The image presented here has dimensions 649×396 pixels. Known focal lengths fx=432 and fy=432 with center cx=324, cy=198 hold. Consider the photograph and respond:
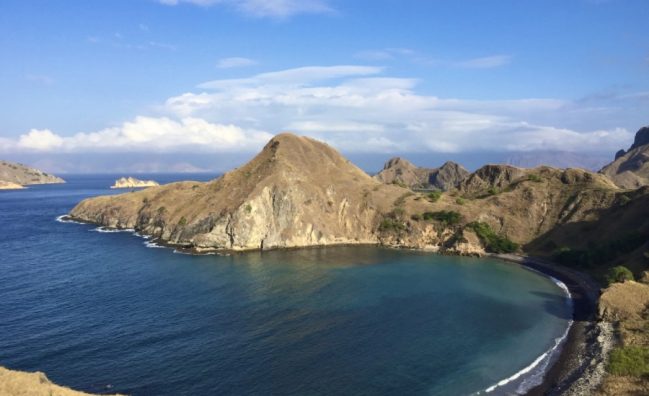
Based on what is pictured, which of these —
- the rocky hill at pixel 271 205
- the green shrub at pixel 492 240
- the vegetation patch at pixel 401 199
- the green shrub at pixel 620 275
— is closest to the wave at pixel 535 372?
the green shrub at pixel 620 275

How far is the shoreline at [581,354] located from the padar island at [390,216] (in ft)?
3.57

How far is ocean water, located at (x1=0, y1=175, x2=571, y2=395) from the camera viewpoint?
45.1m

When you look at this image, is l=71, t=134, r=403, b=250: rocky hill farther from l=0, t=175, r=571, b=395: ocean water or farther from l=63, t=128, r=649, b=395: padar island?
l=0, t=175, r=571, b=395: ocean water

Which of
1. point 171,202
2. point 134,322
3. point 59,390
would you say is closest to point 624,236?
point 134,322

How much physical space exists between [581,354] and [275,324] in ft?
126

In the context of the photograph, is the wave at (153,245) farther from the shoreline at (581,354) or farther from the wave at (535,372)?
the shoreline at (581,354)

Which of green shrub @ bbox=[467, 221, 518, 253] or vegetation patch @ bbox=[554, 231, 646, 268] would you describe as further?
green shrub @ bbox=[467, 221, 518, 253]

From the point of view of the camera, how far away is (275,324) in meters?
59.9

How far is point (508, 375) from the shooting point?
47438 mm

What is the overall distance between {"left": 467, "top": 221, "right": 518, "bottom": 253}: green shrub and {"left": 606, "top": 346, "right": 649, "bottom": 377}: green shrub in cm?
6147

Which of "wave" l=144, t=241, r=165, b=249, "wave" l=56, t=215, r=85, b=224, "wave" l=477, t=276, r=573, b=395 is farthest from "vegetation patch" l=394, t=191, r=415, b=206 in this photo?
"wave" l=56, t=215, r=85, b=224

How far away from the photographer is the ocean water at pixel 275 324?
148 ft

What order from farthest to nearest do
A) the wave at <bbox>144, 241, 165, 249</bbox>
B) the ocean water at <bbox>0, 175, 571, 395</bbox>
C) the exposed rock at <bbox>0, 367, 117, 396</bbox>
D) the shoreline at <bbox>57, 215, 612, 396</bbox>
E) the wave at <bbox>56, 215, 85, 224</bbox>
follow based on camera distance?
the wave at <bbox>56, 215, 85, 224</bbox>
the wave at <bbox>144, 241, 165, 249</bbox>
the ocean water at <bbox>0, 175, 571, 395</bbox>
the shoreline at <bbox>57, 215, 612, 396</bbox>
the exposed rock at <bbox>0, 367, 117, 396</bbox>

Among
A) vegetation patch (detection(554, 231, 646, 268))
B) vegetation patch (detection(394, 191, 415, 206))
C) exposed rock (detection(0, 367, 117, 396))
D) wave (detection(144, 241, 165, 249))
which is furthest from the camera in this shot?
vegetation patch (detection(394, 191, 415, 206))
